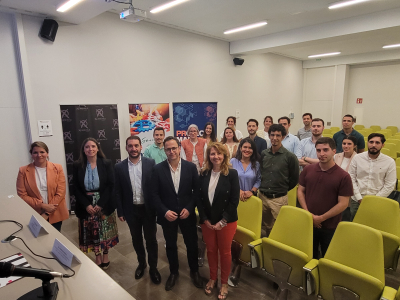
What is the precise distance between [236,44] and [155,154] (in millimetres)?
4950

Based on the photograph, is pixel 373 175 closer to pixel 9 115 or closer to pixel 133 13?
pixel 133 13

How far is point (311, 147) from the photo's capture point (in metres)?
4.13

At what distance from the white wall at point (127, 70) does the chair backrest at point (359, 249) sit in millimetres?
4272

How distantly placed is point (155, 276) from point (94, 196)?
1122 mm

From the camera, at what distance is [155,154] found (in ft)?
12.3

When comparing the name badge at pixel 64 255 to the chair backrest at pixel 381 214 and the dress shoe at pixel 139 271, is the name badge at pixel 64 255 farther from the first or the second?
the chair backrest at pixel 381 214

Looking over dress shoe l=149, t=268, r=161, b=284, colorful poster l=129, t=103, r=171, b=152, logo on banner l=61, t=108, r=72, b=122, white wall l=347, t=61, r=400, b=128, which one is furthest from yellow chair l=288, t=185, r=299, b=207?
white wall l=347, t=61, r=400, b=128

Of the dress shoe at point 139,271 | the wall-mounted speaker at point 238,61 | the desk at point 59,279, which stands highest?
the wall-mounted speaker at point 238,61

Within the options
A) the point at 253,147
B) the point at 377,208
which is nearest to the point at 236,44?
the point at 253,147

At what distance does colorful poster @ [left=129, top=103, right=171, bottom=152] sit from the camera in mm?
5234

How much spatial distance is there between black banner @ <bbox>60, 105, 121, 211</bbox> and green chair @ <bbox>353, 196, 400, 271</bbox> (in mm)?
4274

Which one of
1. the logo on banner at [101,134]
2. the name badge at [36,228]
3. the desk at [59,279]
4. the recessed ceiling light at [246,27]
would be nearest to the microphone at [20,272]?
the desk at [59,279]

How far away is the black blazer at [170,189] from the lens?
2436mm

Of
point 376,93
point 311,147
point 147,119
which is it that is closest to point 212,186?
point 311,147
